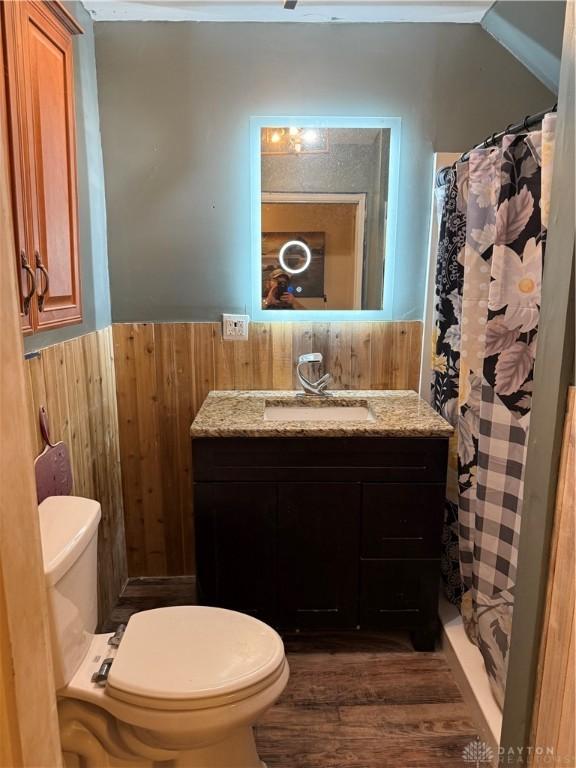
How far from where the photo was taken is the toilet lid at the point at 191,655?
1.24 metres

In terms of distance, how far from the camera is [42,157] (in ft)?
4.61

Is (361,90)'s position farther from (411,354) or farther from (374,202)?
(411,354)

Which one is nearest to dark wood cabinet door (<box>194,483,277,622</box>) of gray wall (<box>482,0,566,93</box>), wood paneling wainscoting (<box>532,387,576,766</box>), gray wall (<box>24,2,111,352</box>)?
gray wall (<box>24,2,111,352</box>)

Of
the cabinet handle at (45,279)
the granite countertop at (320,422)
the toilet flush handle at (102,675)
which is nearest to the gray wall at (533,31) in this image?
the granite countertop at (320,422)

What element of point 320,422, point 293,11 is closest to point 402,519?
point 320,422

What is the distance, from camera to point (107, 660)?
1.32 m

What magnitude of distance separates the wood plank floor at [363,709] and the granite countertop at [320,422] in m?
0.84

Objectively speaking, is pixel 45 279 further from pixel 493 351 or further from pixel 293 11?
pixel 293 11

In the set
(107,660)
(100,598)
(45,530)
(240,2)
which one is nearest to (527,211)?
(240,2)

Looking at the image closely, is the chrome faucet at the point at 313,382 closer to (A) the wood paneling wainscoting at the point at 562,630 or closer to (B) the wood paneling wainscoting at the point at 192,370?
(B) the wood paneling wainscoting at the point at 192,370

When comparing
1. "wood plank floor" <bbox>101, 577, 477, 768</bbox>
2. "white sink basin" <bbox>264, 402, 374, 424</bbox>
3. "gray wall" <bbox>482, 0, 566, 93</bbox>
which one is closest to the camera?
"wood plank floor" <bbox>101, 577, 477, 768</bbox>

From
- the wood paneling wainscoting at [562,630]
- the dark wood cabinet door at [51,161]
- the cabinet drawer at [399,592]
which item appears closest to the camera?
the wood paneling wainscoting at [562,630]

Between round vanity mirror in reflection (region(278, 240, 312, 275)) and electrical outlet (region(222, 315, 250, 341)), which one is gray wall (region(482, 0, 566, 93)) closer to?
round vanity mirror in reflection (region(278, 240, 312, 275))

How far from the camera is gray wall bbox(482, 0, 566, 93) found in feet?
5.89
